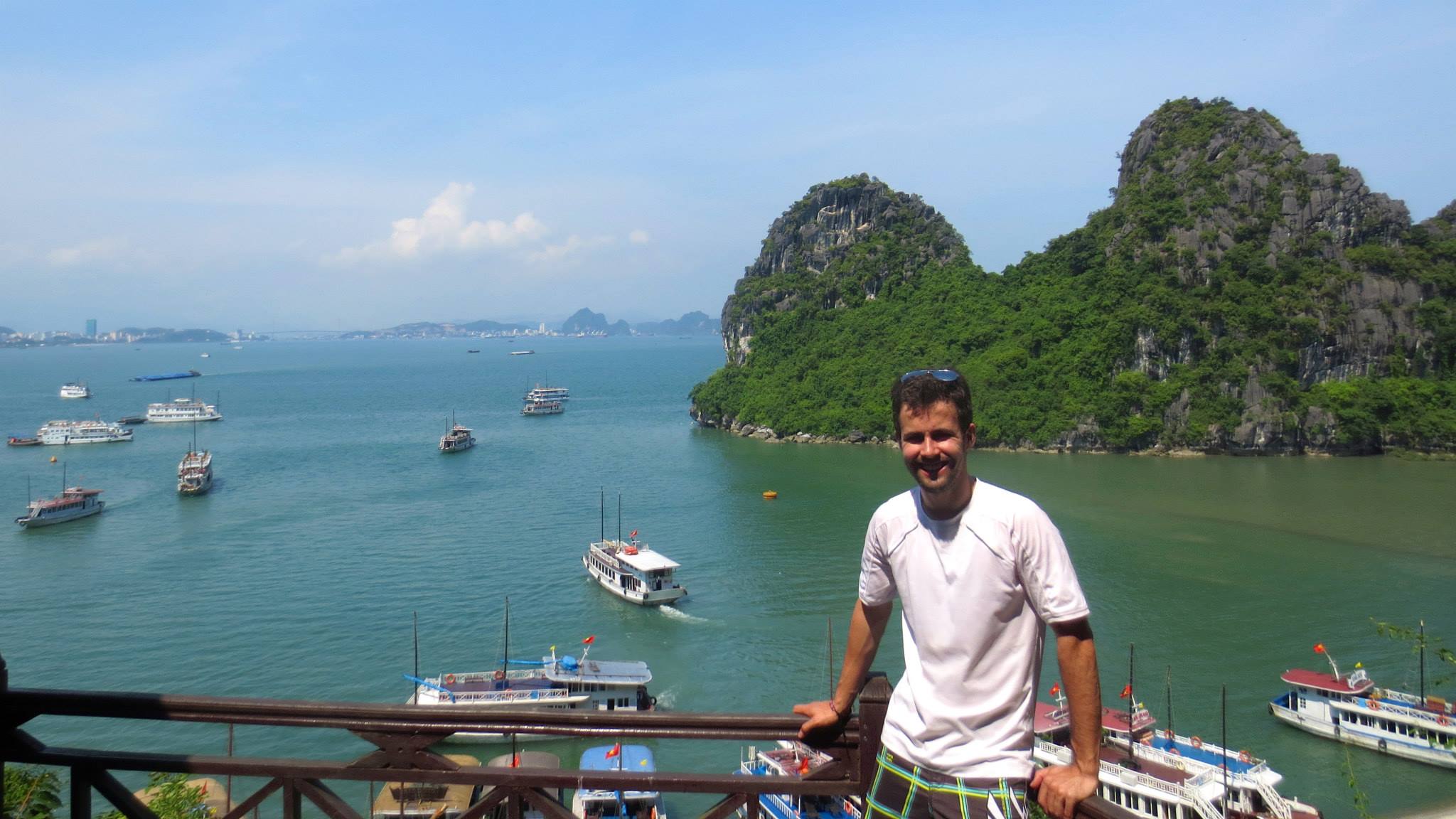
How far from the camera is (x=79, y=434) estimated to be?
122 ft

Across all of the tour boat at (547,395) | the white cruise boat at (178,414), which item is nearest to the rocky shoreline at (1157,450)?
the tour boat at (547,395)

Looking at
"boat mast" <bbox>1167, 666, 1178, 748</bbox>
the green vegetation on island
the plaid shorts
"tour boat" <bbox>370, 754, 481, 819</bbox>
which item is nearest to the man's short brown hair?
the plaid shorts

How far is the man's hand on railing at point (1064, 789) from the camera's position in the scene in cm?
161

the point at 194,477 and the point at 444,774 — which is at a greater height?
the point at 444,774

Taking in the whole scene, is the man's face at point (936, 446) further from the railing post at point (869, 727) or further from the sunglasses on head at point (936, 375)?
the railing post at point (869, 727)

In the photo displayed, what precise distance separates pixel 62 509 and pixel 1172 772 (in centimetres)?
2396

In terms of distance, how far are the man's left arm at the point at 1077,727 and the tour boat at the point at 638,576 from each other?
49.3 ft

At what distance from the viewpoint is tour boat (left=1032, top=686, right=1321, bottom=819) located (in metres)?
9.66

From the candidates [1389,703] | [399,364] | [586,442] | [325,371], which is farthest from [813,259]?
→ [399,364]

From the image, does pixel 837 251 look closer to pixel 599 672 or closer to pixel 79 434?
pixel 79 434

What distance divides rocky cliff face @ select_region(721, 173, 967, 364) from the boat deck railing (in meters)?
46.1

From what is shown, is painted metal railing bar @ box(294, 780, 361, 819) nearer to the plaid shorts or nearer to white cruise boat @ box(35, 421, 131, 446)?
the plaid shorts

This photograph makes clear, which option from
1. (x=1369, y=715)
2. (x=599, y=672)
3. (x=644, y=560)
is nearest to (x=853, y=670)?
(x=599, y=672)

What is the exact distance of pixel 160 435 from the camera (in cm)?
3984
